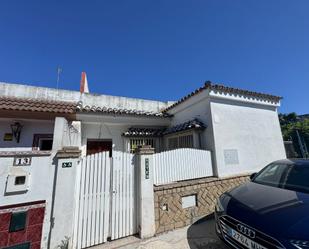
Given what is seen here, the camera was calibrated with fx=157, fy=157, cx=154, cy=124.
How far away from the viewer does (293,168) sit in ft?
13.0

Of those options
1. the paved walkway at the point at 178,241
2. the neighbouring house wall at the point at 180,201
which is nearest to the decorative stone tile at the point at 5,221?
the paved walkway at the point at 178,241

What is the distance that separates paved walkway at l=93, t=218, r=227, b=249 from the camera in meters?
3.80

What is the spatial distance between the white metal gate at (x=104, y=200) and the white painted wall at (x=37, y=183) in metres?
0.61

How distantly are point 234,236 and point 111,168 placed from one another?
3.15 m

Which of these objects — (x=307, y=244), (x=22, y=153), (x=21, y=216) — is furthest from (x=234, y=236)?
(x=22, y=153)

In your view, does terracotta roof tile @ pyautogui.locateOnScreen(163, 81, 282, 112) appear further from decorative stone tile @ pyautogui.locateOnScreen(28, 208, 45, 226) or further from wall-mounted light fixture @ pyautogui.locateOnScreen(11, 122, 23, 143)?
wall-mounted light fixture @ pyautogui.locateOnScreen(11, 122, 23, 143)

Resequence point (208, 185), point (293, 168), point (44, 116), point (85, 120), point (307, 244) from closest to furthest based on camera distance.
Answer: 1. point (307, 244)
2. point (293, 168)
3. point (208, 185)
4. point (44, 116)
5. point (85, 120)

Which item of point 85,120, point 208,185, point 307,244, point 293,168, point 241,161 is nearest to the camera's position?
point 307,244

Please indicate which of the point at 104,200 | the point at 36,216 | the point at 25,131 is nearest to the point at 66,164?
the point at 36,216

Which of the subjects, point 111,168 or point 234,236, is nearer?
point 234,236

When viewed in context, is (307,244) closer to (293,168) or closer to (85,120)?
(293,168)

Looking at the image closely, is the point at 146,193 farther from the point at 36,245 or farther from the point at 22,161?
the point at 22,161

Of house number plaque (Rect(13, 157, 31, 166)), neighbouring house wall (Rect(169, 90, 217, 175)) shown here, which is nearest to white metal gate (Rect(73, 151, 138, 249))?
house number plaque (Rect(13, 157, 31, 166))

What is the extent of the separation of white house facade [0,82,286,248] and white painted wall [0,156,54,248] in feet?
0.05
